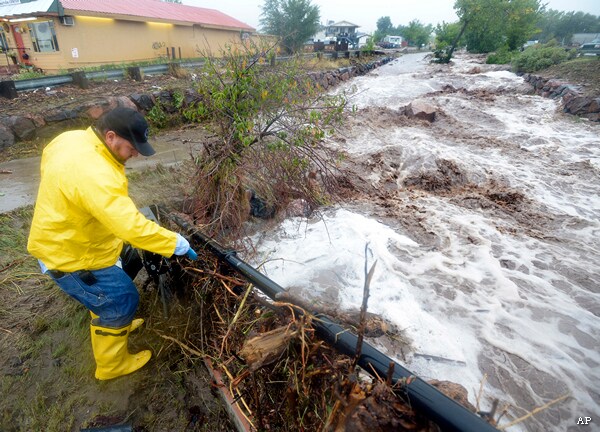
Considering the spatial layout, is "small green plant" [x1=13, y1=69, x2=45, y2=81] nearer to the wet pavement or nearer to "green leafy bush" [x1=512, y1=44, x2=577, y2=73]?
the wet pavement

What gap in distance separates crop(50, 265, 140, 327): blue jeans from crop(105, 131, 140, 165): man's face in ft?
2.64

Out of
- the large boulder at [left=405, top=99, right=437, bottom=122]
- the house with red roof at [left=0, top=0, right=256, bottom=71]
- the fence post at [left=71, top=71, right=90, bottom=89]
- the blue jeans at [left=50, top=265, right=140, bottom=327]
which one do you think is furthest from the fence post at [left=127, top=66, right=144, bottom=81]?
the blue jeans at [left=50, top=265, right=140, bottom=327]

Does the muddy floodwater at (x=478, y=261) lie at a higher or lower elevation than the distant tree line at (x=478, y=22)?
lower

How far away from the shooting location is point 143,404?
2225 mm

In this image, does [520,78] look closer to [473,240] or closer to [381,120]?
[381,120]

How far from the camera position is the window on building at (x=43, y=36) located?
1423 centimetres

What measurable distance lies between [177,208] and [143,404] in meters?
2.43

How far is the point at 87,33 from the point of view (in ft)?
48.9

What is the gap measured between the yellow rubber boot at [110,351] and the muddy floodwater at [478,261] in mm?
1329

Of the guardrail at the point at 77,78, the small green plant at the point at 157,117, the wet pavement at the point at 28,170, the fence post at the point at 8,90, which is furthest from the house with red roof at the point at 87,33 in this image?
the wet pavement at the point at 28,170

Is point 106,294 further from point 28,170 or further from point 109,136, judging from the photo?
point 28,170

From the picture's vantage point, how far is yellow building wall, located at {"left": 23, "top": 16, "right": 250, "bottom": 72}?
1447 centimetres

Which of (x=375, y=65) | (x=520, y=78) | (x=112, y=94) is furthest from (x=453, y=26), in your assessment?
(x=112, y=94)

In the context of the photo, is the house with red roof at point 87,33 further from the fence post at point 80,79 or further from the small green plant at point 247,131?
the small green plant at point 247,131
